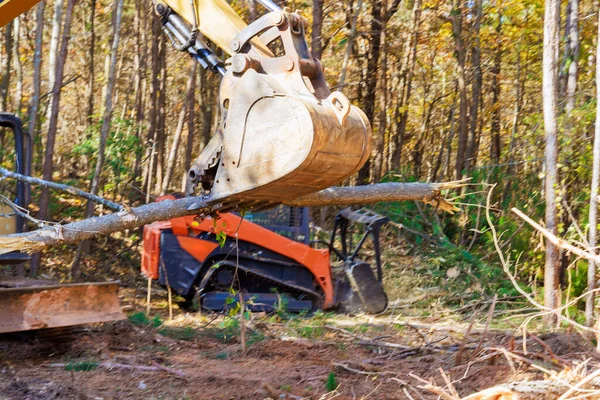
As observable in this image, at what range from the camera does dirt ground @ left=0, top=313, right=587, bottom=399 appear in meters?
5.56

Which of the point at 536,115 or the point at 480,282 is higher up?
the point at 536,115

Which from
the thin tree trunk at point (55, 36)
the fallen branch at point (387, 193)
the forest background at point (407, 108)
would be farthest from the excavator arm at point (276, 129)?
the thin tree trunk at point (55, 36)

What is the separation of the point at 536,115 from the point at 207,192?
296 inches

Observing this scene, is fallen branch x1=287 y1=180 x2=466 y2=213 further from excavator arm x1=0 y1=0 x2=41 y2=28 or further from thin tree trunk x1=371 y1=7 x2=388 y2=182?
thin tree trunk x1=371 y1=7 x2=388 y2=182

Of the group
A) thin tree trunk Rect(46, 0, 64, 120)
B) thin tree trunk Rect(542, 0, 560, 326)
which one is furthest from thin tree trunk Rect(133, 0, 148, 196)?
thin tree trunk Rect(542, 0, 560, 326)

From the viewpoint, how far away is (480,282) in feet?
37.5

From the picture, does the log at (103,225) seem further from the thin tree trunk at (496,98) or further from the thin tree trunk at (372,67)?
the thin tree trunk at (496,98)

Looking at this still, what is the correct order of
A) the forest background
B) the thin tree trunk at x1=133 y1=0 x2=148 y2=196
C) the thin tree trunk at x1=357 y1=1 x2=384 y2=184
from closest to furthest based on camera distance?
the forest background < the thin tree trunk at x1=133 y1=0 x2=148 y2=196 < the thin tree trunk at x1=357 y1=1 x2=384 y2=184

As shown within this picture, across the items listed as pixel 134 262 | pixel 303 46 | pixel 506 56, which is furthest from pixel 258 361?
pixel 506 56

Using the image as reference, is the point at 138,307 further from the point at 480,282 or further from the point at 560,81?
the point at 560,81

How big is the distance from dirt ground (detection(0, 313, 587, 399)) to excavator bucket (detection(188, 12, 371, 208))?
55.2 inches

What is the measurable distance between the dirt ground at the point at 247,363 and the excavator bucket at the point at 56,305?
352mm

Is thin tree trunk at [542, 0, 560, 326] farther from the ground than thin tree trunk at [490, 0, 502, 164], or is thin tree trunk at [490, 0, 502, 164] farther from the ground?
thin tree trunk at [490, 0, 502, 164]

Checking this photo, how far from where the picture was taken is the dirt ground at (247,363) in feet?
18.2
